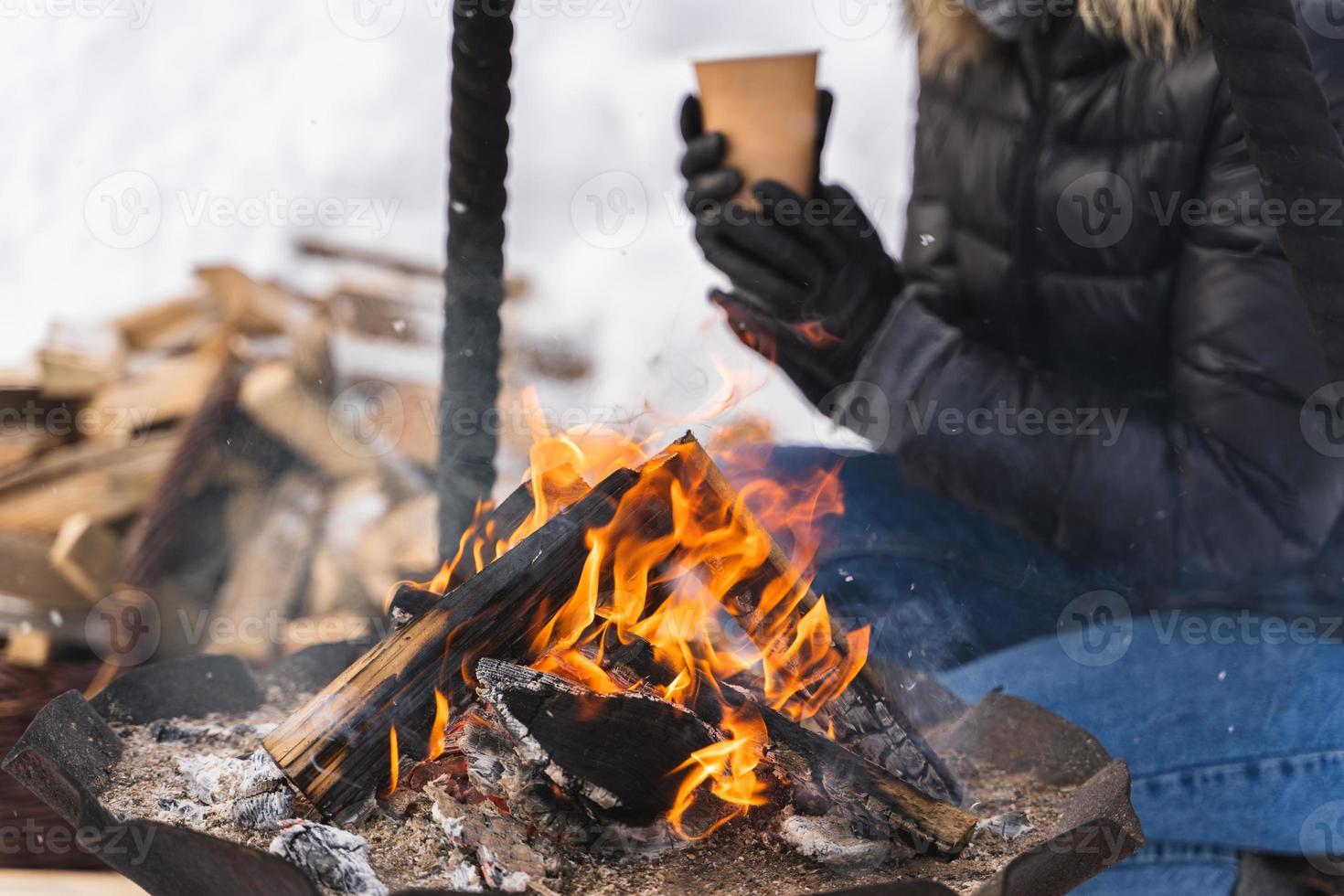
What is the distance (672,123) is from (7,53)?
2.05 metres

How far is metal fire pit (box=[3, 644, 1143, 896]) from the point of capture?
81cm

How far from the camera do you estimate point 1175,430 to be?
4.70 ft

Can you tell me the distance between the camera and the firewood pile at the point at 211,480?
2.13 m

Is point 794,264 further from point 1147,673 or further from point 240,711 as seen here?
point 240,711

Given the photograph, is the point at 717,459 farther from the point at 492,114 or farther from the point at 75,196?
the point at 75,196

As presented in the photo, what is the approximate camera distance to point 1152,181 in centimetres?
149

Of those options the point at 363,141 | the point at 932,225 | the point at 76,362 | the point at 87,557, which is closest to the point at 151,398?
the point at 76,362

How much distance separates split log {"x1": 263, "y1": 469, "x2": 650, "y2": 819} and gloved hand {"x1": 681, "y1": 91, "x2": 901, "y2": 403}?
0.55 metres

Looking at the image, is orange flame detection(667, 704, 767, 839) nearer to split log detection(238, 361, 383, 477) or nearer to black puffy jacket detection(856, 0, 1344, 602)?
black puffy jacket detection(856, 0, 1344, 602)

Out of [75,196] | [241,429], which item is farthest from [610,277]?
[75,196]

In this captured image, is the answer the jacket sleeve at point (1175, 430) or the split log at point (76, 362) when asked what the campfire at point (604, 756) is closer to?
the jacket sleeve at point (1175, 430)

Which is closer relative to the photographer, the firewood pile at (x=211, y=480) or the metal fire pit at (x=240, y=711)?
the metal fire pit at (x=240, y=711)

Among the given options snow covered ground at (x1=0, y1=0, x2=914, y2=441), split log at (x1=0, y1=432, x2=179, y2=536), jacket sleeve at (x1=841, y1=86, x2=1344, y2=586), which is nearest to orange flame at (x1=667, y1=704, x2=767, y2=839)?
jacket sleeve at (x1=841, y1=86, x2=1344, y2=586)

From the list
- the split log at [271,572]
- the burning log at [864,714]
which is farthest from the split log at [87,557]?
the burning log at [864,714]
